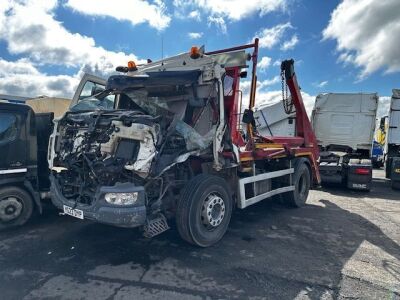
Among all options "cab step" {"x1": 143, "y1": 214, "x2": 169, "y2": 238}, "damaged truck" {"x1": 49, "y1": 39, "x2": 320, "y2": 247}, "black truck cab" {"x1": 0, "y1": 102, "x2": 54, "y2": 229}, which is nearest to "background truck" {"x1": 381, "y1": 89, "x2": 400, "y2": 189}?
"damaged truck" {"x1": 49, "y1": 39, "x2": 320, "y2": 247}

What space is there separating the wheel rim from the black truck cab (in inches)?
117

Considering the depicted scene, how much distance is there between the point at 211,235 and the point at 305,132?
4.32m

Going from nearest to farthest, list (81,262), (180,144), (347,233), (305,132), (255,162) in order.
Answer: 1. (81,262)
2. (180,144)
3. (347,233)
4. (255,162)
5. (305,132)

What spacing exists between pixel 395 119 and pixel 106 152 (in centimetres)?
1034

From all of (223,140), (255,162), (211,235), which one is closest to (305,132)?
(255,162)

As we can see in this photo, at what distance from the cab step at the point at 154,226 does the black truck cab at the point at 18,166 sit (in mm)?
2503

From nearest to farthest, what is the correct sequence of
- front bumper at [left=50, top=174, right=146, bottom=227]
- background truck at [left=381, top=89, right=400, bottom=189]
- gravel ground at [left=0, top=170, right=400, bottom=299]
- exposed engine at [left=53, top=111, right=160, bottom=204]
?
gravel ground at [left=0, top=170, right=400, bottom=299]
front bumper at [left=50, top=174, right=146, bottom=227]
exposed engine at [left=53, top=111, right=160, bottom=204]
background truck at [left=381, top=89, right=400, bottom=189]

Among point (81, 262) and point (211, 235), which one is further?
point (211, 235)

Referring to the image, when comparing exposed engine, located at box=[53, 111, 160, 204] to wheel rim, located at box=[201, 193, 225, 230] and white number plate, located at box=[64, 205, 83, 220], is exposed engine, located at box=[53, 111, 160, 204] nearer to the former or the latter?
white number plate, located at box=[64, 205, 83, 220]

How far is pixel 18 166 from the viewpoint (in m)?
5.23

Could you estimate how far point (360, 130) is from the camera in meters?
10.9

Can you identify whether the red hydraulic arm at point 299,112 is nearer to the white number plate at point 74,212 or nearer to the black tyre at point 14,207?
the white number plate at point 74,212

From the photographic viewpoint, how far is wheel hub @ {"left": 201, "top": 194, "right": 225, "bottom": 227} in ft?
14.4

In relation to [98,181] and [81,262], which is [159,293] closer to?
[81,262]
